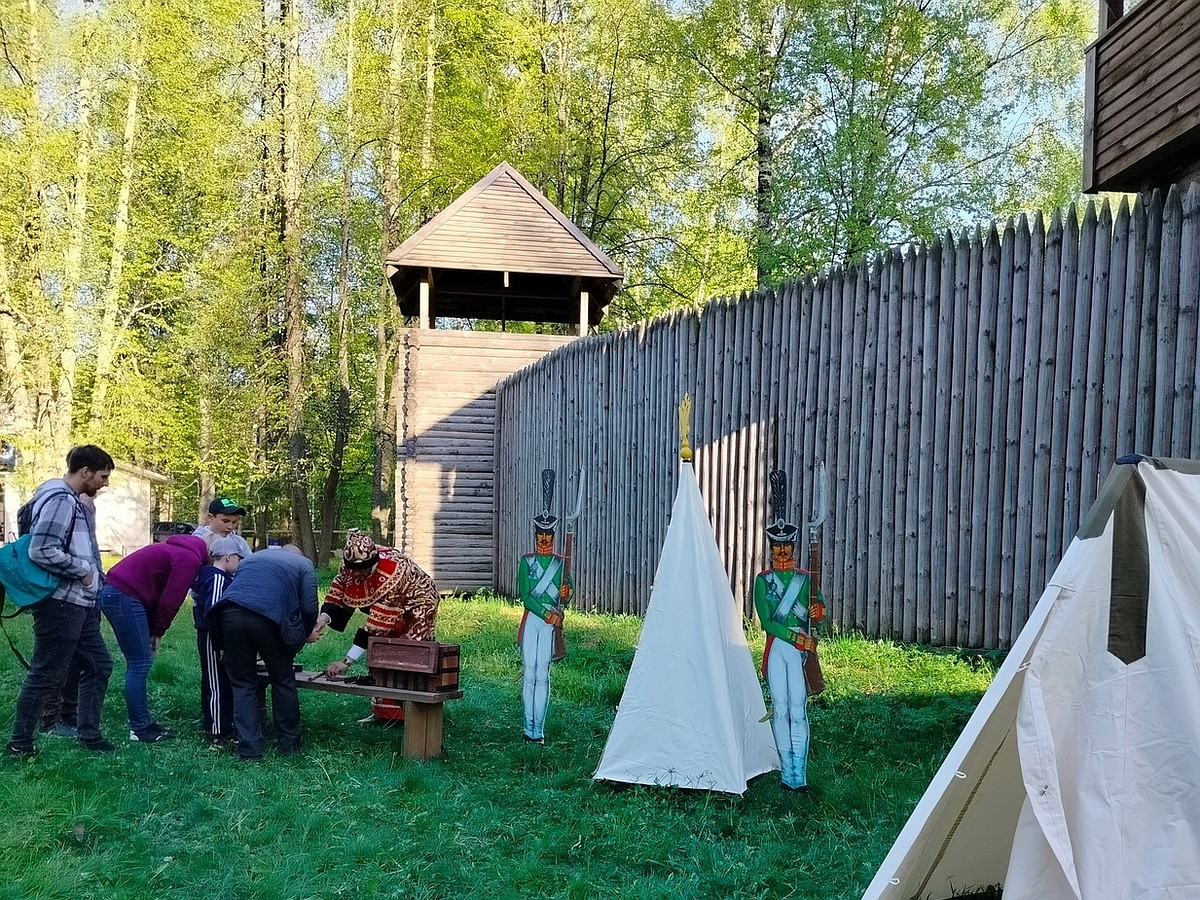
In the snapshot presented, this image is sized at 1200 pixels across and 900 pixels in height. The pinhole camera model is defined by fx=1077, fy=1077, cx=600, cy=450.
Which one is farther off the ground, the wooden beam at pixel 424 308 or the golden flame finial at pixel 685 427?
the wooden beam at pixel 424 308

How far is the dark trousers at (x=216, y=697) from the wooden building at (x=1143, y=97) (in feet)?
26.2

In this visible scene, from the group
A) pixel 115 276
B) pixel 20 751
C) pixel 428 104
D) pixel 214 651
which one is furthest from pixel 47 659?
Result: pixel 428 104

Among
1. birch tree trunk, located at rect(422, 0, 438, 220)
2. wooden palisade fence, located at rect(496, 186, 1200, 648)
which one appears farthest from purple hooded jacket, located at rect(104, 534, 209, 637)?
birch tree trunk, located at rect(422, 0, 438, 220)

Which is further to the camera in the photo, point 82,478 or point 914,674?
point 914,674

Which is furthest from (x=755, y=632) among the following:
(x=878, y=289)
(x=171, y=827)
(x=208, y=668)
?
(x=171, y=827)

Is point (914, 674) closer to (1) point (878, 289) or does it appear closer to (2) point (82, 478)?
(1) point (878, 289)

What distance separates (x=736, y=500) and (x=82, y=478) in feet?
18.0

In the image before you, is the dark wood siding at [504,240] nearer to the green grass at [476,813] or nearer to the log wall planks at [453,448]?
the log wall planks at [453,448]

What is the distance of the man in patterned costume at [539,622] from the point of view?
23.3ft

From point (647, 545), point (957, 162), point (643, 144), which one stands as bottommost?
point (647, 545)

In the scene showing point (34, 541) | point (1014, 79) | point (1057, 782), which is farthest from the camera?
point (1014, 79)

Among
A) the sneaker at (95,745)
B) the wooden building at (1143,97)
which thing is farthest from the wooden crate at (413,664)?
the wooden building at (1143,97)

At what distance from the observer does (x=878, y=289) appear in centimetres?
830

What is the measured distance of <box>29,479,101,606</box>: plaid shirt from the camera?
245 inches
